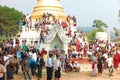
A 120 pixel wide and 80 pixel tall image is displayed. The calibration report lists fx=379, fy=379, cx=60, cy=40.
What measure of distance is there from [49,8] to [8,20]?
75.5 feet

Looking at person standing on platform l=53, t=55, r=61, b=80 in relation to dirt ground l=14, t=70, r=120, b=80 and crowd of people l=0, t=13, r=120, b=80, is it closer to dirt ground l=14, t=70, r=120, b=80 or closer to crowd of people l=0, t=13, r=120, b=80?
crowd of people l=0, t=13, r=120, b=80

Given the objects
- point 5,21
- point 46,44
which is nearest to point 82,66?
point 46,44

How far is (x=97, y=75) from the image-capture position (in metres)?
22.6

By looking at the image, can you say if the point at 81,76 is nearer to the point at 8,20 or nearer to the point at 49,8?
the point at 49,8

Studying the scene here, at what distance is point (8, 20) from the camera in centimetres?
6581

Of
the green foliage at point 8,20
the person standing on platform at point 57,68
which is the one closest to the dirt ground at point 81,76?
the person standing on platform at point 57,68

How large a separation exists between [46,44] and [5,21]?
38.5 m

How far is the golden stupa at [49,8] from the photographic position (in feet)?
142

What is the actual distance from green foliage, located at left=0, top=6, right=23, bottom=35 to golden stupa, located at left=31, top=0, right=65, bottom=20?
18.6m

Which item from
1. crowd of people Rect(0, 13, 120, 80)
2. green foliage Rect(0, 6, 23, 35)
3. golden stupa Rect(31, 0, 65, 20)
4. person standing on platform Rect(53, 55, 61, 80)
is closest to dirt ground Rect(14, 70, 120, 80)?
crowd of people Rect(0, 13, 120, 80)

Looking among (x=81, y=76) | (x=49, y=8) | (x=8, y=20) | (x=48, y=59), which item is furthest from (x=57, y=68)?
(x=8, y=20)

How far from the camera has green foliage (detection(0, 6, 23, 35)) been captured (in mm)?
64000

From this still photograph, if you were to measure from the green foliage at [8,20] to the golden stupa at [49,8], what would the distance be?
732 inches

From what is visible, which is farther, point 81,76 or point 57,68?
point 81,76
